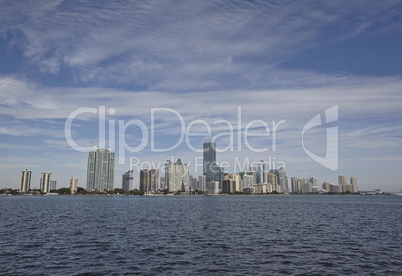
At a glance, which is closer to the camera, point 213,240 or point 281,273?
point 281,273

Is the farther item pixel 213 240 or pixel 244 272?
pixel 213 240

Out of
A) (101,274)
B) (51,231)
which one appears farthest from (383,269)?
(51,231)

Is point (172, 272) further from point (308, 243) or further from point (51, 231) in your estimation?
point (51, 231)

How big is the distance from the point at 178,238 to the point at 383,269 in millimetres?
32739

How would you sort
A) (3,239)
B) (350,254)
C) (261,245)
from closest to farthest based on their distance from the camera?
1. (350,254)
2. (261,245)
3. (3,239)

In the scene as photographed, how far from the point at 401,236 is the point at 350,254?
24855 millimetres

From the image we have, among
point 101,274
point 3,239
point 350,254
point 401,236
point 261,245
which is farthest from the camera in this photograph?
point 401,236

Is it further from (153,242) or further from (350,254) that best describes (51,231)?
(350,254)

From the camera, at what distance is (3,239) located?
160 feet

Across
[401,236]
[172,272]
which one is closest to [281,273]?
[172,272]

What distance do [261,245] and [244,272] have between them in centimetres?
1520

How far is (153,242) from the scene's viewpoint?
1863 inches

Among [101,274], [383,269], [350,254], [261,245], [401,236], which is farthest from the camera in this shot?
[401,236]

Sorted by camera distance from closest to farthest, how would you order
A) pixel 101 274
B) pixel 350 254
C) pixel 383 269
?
1. pixel 101 274
2. pixel 383 269
3. pixel 350 254
